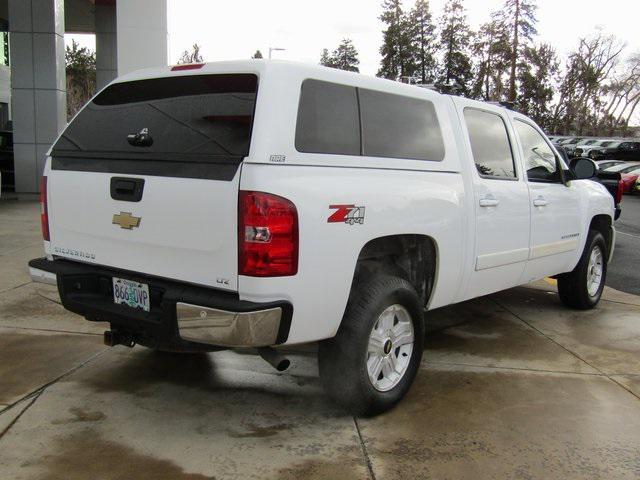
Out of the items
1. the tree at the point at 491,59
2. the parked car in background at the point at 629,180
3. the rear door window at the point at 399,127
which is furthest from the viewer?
the tree at the point at 491,59

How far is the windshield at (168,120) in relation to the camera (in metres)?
3.29


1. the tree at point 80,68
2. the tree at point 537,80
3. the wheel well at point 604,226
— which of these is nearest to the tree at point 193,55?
the tree at point 80,68

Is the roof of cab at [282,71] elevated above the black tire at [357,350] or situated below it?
above

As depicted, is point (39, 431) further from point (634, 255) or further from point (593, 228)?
point (634, 255)

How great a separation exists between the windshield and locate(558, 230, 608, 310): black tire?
4.34 m

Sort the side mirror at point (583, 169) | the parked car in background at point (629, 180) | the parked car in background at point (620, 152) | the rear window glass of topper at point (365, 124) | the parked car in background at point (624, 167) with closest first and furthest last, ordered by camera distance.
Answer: the rear window glass of topper at point (365, 124) < the side mirror at point (583, 169) < the parked car in background at point (629, 180) < the parked car in background at point (624, 167) < the parked car in background at point (620, 152)

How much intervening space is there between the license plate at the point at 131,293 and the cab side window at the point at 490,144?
2.55m

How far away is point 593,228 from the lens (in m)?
6.57

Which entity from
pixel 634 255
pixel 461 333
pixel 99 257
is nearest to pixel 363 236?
pixel 99 257

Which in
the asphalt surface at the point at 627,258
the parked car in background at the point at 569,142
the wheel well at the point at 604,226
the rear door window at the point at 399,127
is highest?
the parked car in background at the point at 569,142

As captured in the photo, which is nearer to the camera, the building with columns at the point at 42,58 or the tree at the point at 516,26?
the building with columns at the point at 42,58

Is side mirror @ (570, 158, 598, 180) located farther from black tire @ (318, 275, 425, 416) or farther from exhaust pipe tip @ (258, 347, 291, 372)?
exhaust pipe tip @ (258, 347, 291, 372)

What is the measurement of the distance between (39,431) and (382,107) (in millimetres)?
2755

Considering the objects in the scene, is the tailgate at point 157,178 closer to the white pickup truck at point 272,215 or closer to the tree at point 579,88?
the white pickup truck at point 272,215
